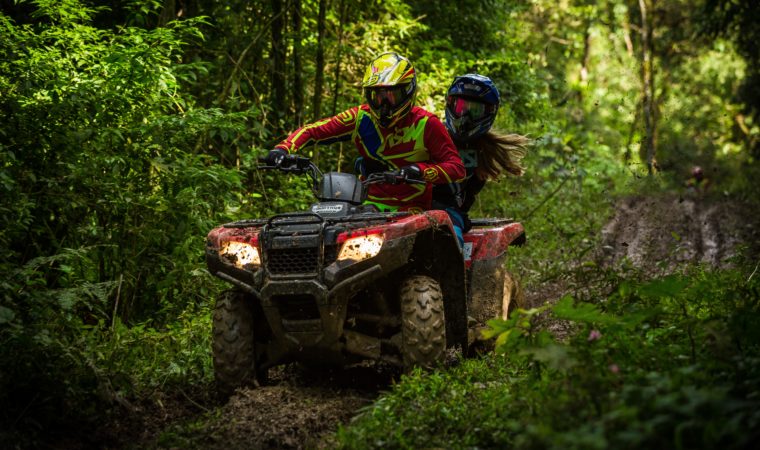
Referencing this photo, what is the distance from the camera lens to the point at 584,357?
4207 mm

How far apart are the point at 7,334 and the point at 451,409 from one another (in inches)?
111

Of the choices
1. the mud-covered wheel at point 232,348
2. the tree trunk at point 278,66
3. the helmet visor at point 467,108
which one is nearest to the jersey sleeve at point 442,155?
the helmet visor at point 467,108

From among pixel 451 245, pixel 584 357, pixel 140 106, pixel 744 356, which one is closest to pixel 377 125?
pixel 451 245

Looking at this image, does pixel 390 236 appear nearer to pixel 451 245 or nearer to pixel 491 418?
pixel 451 245

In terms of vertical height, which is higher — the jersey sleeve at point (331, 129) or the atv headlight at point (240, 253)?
the jersey sleeve at point (331, 129)

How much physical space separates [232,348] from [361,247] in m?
1.11

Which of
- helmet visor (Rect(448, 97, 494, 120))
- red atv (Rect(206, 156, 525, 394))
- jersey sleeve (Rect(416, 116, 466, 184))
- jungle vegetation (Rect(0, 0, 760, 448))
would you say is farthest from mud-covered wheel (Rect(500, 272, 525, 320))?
helmet visor (Rect(448, 97, 494, 120))

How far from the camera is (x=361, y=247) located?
5191 mm

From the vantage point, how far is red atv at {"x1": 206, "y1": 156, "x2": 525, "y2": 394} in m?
5.16

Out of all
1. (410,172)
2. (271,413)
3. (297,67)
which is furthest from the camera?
(297,67)

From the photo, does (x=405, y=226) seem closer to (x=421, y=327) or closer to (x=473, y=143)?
(x=421, y=327)

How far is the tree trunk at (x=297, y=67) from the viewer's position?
1130cm

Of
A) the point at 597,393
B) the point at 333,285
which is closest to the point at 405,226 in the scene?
the point at 333,285

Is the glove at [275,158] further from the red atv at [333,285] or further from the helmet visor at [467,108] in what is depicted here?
the helmet visor at [467,108]
